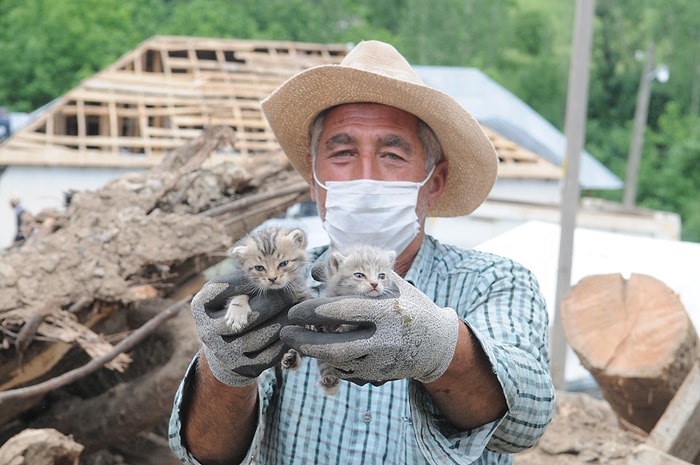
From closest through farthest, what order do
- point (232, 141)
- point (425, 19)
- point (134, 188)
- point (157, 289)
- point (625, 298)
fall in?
point (625, 298)
point (157, 289)
point (134, 188)
point (232, 141)
point (425, 19)

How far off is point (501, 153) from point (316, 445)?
52.0 feet

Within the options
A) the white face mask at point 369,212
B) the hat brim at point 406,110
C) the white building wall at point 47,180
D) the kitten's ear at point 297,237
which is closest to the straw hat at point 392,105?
the hat brim at point 406,110

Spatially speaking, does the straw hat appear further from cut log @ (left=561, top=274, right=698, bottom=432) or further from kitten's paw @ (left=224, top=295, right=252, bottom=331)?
cut log @ (left=561, top=274, right=698, bottom=432)

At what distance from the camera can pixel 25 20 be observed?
3888 cm

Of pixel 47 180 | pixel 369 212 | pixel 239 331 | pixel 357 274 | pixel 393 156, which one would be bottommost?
pixel 47 180

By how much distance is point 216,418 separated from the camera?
2.89 m

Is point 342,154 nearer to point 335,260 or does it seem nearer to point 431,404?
point 335,260

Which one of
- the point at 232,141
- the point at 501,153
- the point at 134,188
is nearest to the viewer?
the point at 134,188

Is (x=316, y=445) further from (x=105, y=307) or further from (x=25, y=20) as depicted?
(x=25, y=20)

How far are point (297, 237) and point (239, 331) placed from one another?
0.41m

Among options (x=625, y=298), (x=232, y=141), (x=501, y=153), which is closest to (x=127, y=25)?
(x=501, y=153)

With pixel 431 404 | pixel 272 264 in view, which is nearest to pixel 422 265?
pixel 431 404

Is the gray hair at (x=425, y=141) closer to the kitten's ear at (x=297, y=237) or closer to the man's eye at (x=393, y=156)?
the man's eye at (x=393, y=156)

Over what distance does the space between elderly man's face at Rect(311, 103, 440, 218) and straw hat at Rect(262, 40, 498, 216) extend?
0.05 metres
